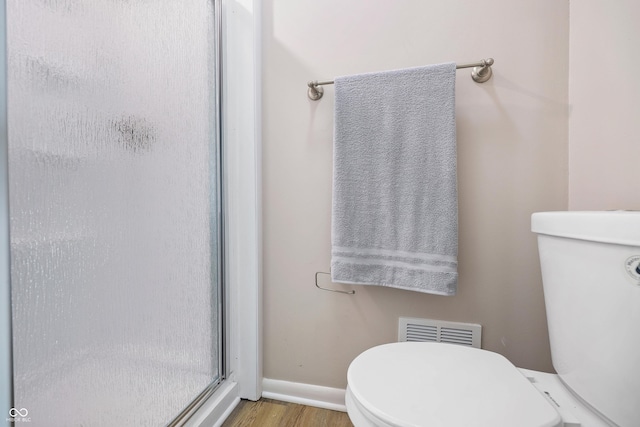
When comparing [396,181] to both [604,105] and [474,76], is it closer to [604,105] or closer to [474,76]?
[474,76]

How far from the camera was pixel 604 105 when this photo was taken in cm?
77

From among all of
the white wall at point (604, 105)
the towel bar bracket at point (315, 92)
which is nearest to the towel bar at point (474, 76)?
the towel bar bracket at point (315, 92)

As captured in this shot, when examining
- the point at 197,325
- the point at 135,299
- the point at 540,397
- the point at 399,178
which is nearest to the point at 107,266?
the point at 135,299

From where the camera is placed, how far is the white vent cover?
95cm

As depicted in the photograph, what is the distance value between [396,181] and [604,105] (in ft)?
1.86

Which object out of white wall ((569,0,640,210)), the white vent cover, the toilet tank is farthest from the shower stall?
white wall ((569,0,640,210))

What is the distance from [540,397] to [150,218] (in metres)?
0.96

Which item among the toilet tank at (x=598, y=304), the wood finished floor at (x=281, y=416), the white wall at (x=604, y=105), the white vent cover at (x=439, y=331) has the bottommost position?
the wood finished floor at (x=281, y=416)

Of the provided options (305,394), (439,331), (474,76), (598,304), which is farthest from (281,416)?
(474,76)

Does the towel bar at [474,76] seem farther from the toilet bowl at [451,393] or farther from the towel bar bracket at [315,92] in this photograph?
the toilet bowl at [451,393]

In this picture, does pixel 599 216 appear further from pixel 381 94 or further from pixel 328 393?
pixel 328 393

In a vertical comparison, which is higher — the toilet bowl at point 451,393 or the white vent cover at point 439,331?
the toilet bowl at point 451,393

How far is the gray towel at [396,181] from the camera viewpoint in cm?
88

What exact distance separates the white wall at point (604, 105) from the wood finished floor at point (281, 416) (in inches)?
41.2
